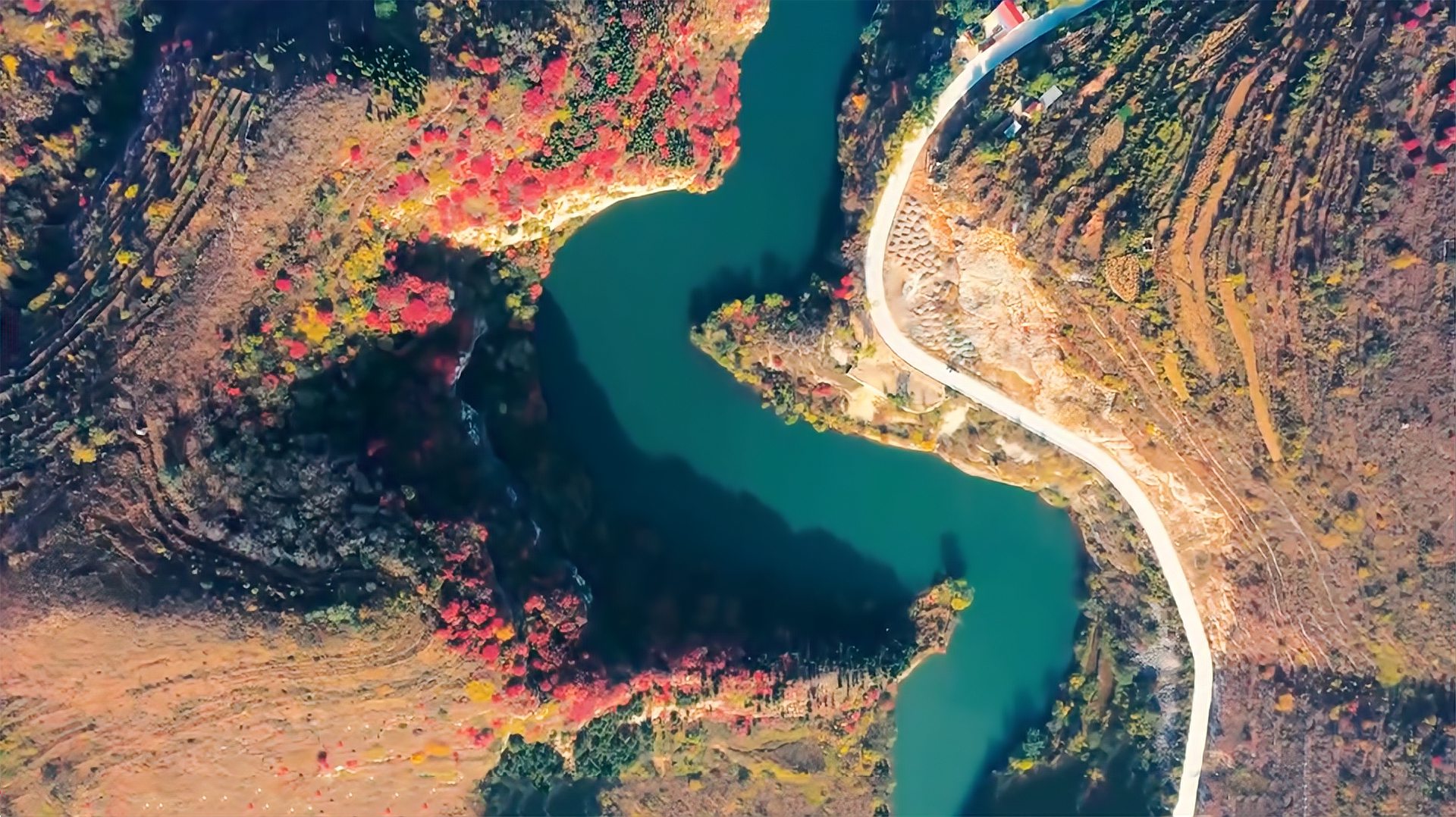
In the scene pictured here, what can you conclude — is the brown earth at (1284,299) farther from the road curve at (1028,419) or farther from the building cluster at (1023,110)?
the road curve at (1028,419)

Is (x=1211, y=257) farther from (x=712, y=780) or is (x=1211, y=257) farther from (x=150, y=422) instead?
(x=150, y=422)

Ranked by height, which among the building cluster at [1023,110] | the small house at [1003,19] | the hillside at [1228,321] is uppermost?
the small house at [1003,19]

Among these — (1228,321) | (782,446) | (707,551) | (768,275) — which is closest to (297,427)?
(707,551)

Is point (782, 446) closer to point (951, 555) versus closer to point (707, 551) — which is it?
point (707, 551)

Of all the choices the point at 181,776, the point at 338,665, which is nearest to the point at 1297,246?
the point at 338,665

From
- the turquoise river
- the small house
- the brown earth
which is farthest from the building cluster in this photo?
the turquoise river

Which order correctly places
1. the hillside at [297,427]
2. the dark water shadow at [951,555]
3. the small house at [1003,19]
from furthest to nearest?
the dark water shadow at [951,555] < the small house at [1003,19] < the hillside at [297,427]

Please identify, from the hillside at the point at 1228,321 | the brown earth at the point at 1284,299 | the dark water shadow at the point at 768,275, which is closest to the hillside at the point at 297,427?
the dark water shadow at the point at 768,275
